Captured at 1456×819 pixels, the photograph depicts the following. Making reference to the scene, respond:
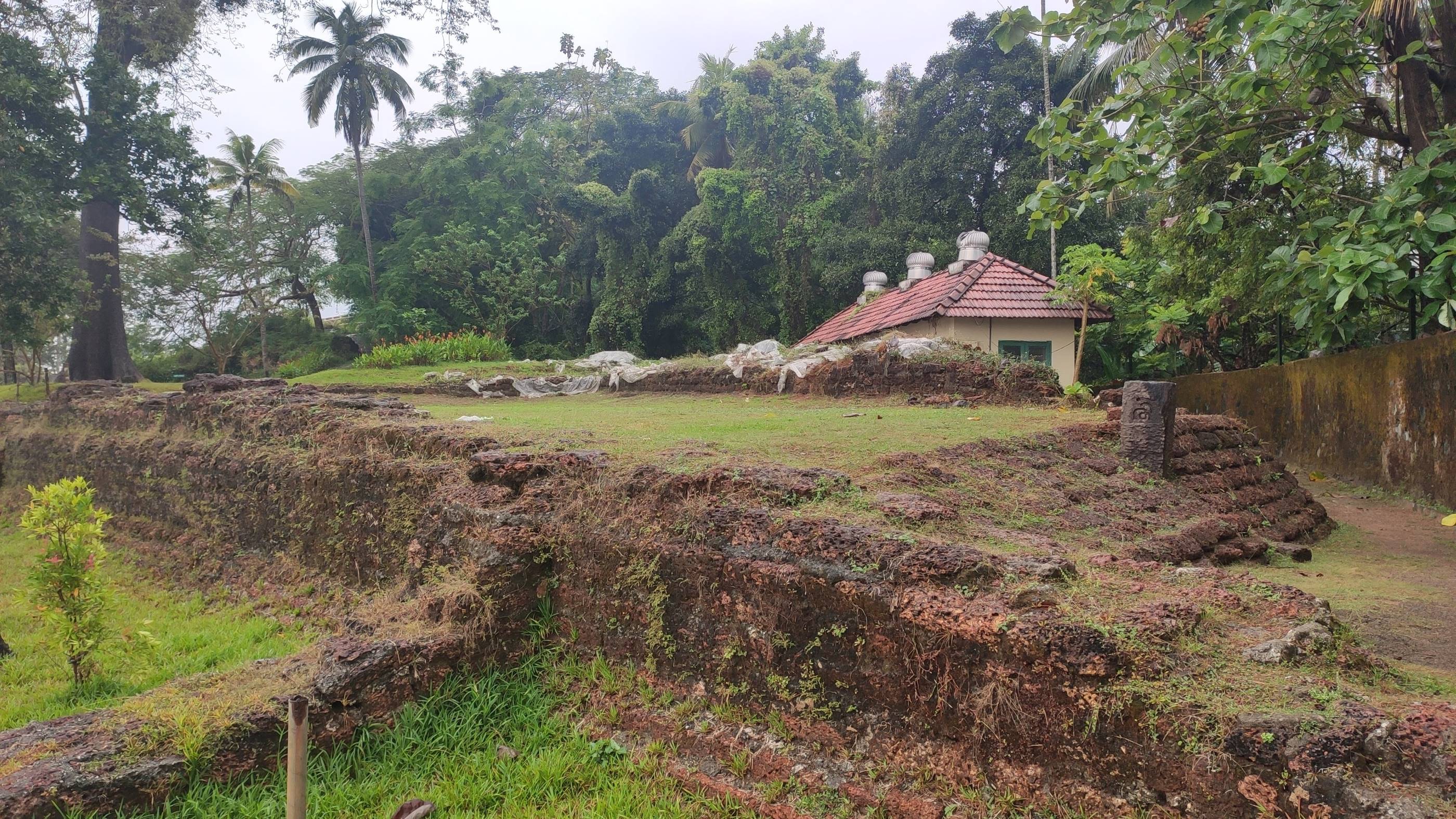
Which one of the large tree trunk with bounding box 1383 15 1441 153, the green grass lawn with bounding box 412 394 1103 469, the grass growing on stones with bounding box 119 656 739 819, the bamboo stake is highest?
the large tree trunk with bounding box 1383 15 1441 153

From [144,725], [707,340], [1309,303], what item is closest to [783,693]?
[144,725]

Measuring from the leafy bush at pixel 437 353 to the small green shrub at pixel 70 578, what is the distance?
14.1m

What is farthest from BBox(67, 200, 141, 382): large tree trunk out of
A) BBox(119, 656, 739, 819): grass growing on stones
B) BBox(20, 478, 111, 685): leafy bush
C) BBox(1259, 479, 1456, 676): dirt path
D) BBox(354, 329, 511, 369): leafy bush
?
BBox(1259, 479, 1456, 676): dirt path

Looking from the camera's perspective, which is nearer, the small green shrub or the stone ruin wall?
the stone ruin wall

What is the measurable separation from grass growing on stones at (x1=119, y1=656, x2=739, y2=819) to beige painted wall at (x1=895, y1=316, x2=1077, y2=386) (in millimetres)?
9902

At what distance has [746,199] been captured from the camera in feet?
72.2

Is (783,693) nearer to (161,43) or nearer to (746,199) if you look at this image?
(746,199)

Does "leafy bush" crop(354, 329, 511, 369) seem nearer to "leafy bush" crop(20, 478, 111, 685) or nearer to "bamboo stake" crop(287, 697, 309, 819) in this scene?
"leafy bush" crop(20, 478, 111, 685)

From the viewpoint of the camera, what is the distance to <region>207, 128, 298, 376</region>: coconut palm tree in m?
28.9

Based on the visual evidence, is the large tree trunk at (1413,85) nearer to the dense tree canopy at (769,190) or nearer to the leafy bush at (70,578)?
the dense tree canopy at (769,190)

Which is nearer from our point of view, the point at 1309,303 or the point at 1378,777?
the point at 1378,777

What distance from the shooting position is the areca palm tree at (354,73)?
27.1 metres

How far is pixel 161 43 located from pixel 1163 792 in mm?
23841

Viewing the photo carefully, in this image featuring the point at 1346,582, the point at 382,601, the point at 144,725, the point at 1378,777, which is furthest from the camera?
the point at 1346,582
